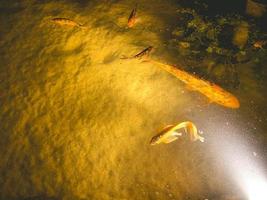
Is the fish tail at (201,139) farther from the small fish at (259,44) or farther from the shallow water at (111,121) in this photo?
the small fish at (259,44)

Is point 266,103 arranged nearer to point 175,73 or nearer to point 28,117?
point 175,73

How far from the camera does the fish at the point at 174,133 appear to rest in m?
4.54

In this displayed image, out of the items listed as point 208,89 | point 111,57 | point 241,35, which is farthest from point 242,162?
point 111,57

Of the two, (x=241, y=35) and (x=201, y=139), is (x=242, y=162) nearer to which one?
(x=201, y=139)

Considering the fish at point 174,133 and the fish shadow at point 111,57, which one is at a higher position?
the fish shadow at point 111,57

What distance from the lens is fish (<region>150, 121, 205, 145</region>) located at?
4543mm

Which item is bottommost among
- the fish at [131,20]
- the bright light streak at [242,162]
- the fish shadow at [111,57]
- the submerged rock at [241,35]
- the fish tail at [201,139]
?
the bright light streak at [242,162]

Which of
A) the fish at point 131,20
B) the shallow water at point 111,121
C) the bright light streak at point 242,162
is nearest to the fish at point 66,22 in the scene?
the shallow water at point 111,121

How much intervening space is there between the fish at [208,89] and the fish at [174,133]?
26.8 inches

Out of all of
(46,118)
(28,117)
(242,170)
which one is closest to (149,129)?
(242,170)

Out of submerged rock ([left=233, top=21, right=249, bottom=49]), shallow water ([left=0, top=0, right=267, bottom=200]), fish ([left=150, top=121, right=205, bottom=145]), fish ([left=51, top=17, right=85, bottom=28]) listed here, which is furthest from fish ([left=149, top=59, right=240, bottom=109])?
fish ([left=51, top=17, right=85, bottom=28])

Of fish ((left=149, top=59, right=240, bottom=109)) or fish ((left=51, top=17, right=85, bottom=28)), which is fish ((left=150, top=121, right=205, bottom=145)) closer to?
fish ((left=149, top=59, right=240, bottom=109))

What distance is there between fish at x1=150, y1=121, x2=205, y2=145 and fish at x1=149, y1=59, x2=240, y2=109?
0.68 m

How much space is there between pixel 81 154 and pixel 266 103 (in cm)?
323
